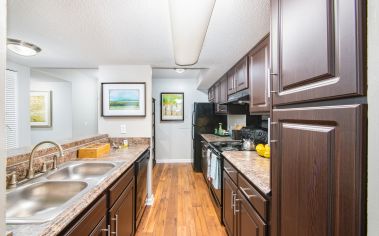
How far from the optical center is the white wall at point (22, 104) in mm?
3123

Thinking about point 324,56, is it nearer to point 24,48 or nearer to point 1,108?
point 1,108

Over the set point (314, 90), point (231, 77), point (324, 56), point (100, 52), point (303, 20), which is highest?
point (100, 52)

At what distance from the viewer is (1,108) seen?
51cm

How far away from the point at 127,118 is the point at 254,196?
231 centimetres

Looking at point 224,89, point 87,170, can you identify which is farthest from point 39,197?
point 224,89

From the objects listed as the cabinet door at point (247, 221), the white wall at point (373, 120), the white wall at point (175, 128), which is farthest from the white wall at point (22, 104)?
the white wall at point (373, 120)

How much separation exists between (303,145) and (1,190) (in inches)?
38.4

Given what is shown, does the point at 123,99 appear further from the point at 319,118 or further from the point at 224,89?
the point at 319,118

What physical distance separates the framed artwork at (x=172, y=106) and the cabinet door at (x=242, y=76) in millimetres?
2788

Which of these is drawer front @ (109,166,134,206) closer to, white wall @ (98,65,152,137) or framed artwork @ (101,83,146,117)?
white wall @ (98,65,152,137)

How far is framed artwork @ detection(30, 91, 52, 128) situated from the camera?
17.7 ft

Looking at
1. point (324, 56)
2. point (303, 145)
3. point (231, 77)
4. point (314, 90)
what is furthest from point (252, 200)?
point (231, 77)

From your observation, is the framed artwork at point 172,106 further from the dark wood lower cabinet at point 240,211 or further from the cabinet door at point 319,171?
the cabinet door at point 319,171

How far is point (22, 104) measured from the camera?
3193mm
